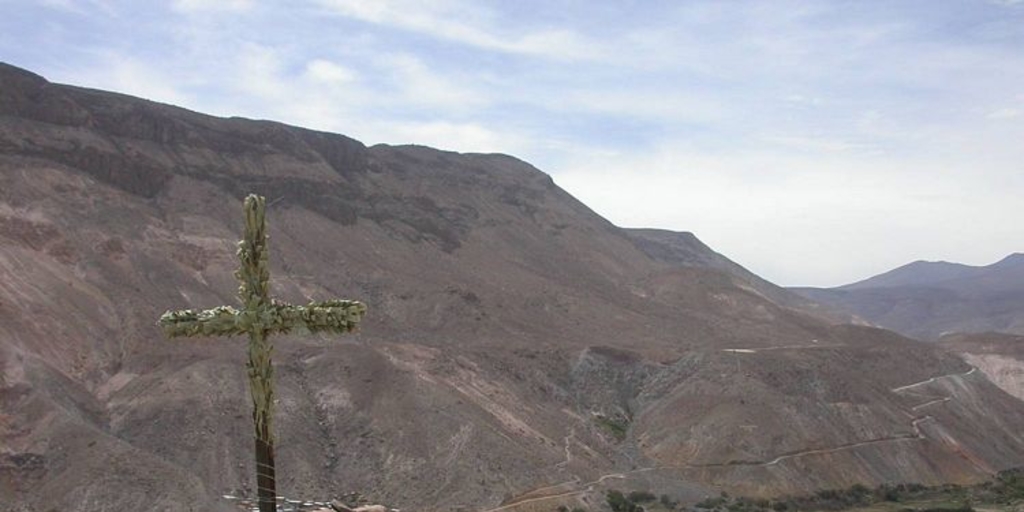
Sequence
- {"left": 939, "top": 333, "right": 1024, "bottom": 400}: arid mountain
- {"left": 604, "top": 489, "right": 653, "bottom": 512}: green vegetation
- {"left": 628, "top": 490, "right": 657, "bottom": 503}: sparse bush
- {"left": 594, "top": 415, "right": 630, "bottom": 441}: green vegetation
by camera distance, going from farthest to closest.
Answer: {"left": 939, "top": 333, "right": 1024, "bottom": 400}: arid mountain, {"left": 594, "top": 415, "right": 630, "bottom": 441}: green vegetation, {"left": 628, "top": 490, "right": 657, "bottom": 503}: sparse bush, {"left": 604, "top": 489, "right": 653, "bottom": 512}: green vegetation

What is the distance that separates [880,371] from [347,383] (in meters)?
52.4

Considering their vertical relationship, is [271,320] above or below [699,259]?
below

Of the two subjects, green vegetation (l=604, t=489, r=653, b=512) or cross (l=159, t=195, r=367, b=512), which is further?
green vegetation (l=604, t=489, r=653, b=512)

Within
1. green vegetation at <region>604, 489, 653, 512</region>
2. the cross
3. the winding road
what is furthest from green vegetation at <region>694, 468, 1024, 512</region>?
the cross

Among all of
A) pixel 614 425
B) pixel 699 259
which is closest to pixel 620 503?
pixel 614 425

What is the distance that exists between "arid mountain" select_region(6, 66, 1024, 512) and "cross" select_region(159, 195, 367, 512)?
127ft

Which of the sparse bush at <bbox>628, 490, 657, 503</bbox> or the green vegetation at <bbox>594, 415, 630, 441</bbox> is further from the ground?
the green vegetation at <bbox>594, 415, 630, 441</bbox>

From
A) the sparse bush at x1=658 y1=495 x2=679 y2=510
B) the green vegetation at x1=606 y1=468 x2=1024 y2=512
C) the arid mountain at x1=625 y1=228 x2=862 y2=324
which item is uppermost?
the arid mountain at x1=625 y1=228 x2=862 y2=324

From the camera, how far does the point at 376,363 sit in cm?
6312

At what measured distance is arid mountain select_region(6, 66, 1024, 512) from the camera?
51656 mm

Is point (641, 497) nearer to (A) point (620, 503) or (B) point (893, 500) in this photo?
(A) point (620, 503)

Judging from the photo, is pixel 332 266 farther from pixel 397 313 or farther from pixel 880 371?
pixel 880 371

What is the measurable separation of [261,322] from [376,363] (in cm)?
5534

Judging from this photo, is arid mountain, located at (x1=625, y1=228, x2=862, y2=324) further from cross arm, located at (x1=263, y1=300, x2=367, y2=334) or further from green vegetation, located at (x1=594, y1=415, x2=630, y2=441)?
cross arm, located at (x1=263, y1=300, x2=367, y2=334)
